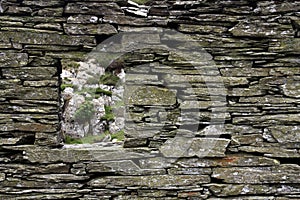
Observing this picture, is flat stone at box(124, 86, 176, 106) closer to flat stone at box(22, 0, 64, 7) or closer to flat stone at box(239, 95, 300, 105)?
flat stone at box(239, 95, 300, 105)

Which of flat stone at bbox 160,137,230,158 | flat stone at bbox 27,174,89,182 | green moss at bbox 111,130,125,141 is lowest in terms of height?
green moss at bbox 111,130,125,141

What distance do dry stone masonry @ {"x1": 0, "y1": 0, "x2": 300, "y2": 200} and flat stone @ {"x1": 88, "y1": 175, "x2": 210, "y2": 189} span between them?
0.01 metres

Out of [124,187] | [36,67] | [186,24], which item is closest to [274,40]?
[186,24]

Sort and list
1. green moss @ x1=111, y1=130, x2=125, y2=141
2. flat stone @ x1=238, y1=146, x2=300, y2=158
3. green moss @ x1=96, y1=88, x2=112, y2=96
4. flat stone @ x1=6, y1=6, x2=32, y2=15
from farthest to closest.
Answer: green moss @ x1=96, y1=88, x2=112, y2=96 → green moss @ x1=111, y1=130, x2=125, y2=141 → flat stone @ x1=238, y1=146, x2=300, y2=158 → flat stone @ x1=6, y1=6, x2=32, y2=15

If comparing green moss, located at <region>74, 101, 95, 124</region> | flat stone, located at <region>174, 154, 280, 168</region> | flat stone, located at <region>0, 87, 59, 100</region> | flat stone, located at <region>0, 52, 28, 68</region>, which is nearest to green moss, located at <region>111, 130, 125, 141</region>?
green moss, located at <region>74, 101, 95, 124</region>

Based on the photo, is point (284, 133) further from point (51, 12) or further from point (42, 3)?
point (42, 3)

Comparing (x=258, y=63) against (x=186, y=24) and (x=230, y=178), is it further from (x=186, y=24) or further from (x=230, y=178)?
(x=230, y=178)

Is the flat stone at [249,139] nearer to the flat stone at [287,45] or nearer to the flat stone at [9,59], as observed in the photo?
the flat stone at [287,45]

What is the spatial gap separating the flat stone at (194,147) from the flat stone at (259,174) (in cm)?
28

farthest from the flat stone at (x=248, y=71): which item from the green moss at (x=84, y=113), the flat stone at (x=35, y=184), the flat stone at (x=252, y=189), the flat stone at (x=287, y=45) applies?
the green moss at (x=84, y=113)

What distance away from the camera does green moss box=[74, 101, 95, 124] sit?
777 cm

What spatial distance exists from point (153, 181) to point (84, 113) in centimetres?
286

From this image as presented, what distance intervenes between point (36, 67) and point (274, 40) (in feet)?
10.8

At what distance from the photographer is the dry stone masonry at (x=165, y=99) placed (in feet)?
17.6
